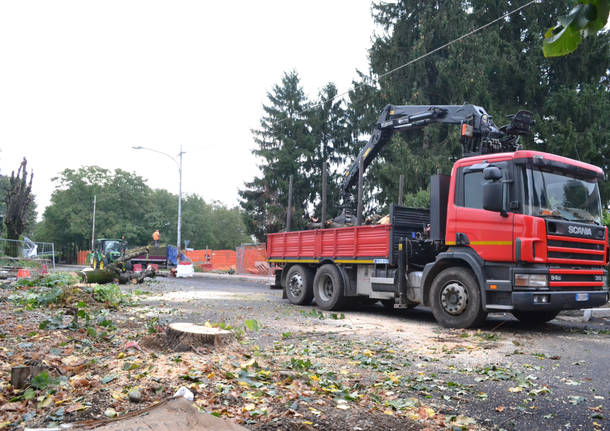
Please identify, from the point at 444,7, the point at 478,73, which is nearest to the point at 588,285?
the point at 478,73

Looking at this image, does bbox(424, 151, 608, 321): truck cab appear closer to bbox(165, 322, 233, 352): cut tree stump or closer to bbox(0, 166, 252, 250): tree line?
bbox(165, 322, 233, 352): cut tree stump

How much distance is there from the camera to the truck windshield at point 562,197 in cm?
826

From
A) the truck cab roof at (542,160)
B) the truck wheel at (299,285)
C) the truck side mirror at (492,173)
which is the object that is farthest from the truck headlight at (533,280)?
the truck wheel at (299,285)

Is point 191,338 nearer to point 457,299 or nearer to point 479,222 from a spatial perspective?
point 457,299

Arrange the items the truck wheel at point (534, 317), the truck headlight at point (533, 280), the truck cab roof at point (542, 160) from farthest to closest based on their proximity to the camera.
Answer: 1. the truck wheel at point (534, 317)
2. the truck cab roof at point (542, 160)
3. the truck headlight at point (533, 280)

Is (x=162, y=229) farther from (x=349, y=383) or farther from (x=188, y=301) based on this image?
(x=349, y=383)

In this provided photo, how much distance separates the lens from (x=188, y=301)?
524 inches

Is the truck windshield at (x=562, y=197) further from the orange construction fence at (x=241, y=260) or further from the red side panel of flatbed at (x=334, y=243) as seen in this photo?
the orange construction fence at (x=241, y=260)

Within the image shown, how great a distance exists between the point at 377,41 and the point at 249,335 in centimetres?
2544

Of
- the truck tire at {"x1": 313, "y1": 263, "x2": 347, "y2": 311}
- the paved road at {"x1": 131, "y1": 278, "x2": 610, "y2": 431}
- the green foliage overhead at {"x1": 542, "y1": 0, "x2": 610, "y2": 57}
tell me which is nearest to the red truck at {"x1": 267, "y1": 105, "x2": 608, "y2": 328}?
the paved road at {"x1": 131, "y1": 278, "x2": 610, "y2": 431}

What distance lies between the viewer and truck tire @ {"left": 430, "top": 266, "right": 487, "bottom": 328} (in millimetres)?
8578

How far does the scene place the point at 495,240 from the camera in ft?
27.6

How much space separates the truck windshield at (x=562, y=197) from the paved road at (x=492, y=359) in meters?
2.01

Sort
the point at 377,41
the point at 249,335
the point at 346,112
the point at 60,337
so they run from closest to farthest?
the point at 60,337 → the point at 249,335 → the point at 377,41 → the point at 346,112
